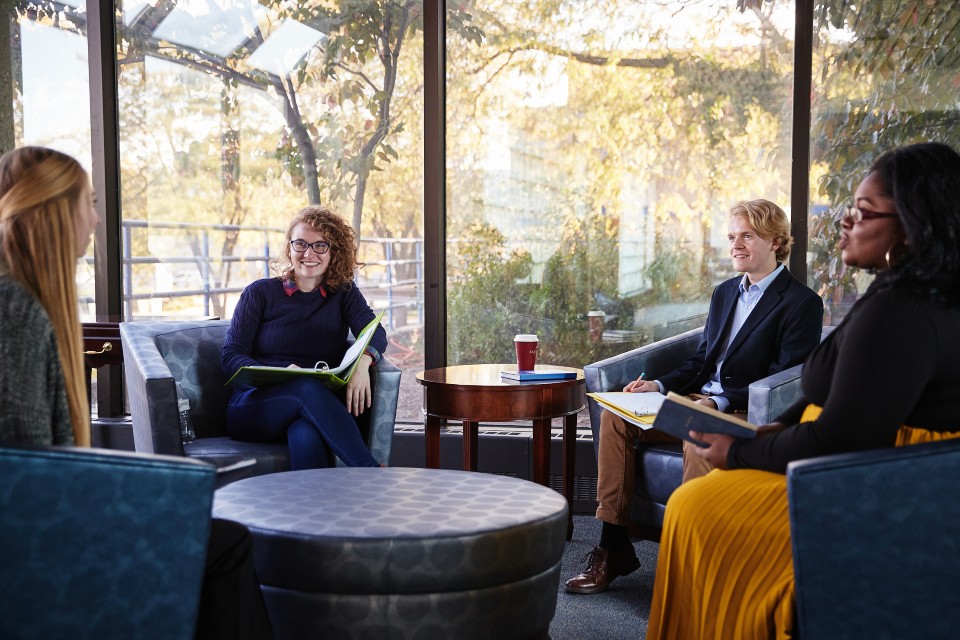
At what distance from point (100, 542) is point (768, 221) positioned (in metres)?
2.40

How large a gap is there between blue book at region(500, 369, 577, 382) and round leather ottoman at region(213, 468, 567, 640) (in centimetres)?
116

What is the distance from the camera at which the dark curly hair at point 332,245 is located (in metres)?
3.49

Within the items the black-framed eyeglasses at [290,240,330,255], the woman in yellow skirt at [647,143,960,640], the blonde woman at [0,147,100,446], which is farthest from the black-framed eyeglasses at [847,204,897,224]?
the black-framed eyeglasses at [290,240,330,255]

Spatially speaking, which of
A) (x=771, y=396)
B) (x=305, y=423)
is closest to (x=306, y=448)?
(x=305, y=423)

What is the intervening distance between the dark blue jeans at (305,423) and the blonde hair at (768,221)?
1.48 meters

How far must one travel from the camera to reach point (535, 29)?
4.11 m

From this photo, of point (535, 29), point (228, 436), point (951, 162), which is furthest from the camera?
point (535, 29)

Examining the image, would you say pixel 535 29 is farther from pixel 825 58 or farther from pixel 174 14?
pixel 174 14

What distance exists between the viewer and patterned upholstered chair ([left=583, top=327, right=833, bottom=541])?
284 centimetres

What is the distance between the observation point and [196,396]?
133 inches

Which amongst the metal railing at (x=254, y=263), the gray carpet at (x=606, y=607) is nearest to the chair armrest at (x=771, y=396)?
the gray carpet at (x=606, y=607)

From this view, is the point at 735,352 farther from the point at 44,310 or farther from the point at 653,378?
the point at 44,310

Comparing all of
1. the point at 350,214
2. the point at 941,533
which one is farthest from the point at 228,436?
the point at 941,533

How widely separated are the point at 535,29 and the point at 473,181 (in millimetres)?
695
